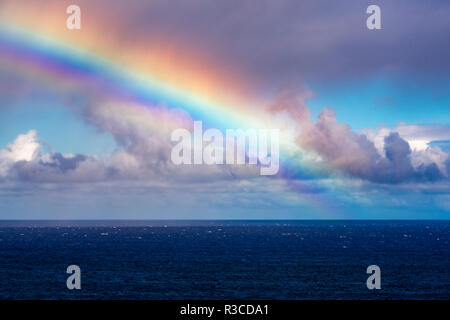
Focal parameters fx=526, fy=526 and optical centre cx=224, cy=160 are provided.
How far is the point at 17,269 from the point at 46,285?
25133mm

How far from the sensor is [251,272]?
110 m

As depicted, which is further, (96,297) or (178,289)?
(178,289)

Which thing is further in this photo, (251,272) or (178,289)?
(251,272)

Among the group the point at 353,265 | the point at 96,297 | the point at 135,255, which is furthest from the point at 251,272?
the point at 135,255

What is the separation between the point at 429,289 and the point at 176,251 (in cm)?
8705

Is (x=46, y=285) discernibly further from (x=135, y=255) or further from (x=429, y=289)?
(x=429, y=289)

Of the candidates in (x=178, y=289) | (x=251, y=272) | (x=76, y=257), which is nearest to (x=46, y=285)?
(x=178, y=289)
